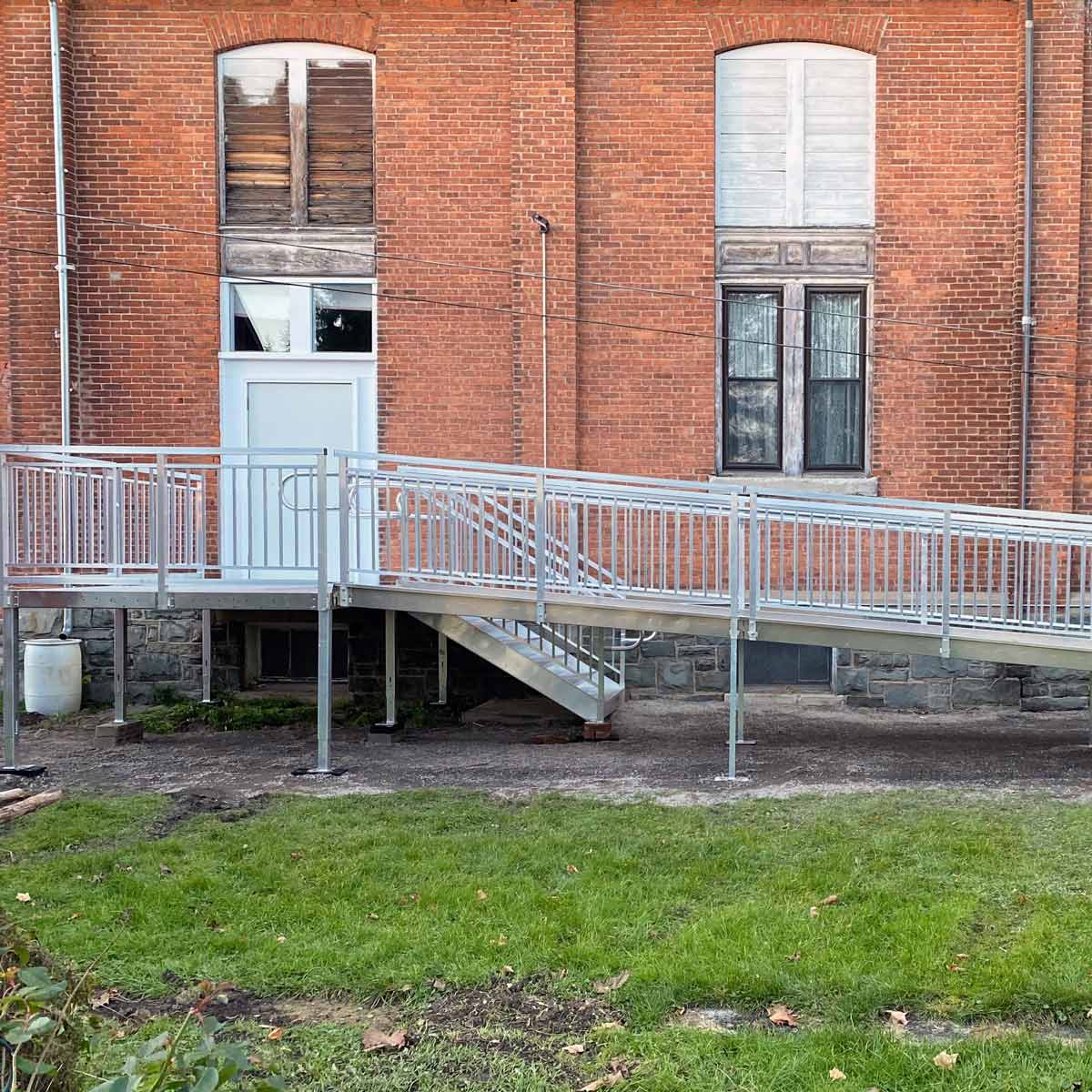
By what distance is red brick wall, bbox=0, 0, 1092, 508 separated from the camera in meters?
→ 12.5

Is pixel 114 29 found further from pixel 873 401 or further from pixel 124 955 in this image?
pixel 124 955

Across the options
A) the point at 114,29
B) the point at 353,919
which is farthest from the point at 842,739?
the point at 114,29

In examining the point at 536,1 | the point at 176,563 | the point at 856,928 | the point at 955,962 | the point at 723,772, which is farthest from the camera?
the point at 536,1

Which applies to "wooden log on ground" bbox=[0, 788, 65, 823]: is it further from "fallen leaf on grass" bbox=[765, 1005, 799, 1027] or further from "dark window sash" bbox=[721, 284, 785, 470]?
"dark window sash" bbox=[721, 284, 785, 470]

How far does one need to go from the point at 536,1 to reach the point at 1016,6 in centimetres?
513

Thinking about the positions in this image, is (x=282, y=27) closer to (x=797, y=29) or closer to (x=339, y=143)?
(x=339, y=143)

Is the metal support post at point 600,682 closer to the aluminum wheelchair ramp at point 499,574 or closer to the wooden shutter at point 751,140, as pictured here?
the aluminum wheelchair ramp at point 499,574

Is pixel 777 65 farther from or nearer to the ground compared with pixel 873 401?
farther from the ground

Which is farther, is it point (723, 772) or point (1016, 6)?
point (1016, 6)

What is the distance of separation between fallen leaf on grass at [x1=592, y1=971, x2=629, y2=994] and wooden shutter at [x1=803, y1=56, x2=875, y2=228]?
9.94 meters

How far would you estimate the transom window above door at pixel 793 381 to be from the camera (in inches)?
512

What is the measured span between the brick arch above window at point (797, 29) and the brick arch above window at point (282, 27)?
378cm

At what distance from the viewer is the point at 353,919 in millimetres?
5547

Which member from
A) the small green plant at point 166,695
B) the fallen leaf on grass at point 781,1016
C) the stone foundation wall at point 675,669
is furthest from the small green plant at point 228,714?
the fallen leaf on grass at point 781,1016
